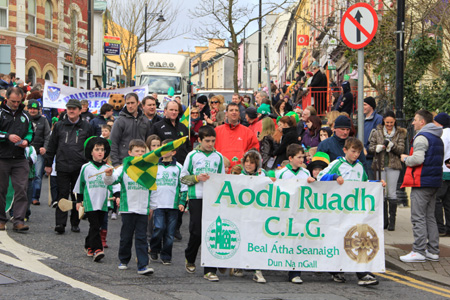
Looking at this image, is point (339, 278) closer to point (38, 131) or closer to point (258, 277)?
point (258, 277)

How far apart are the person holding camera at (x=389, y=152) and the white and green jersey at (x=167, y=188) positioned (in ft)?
13.5

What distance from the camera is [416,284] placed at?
8.13 metres

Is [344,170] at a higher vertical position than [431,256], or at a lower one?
higher

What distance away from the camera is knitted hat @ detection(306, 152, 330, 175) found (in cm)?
919

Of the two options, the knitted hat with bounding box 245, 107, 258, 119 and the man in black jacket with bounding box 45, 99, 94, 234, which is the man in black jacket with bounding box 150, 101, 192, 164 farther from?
the knitted hat with bounding box 245, 107, 258, 119

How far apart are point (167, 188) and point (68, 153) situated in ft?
9.00

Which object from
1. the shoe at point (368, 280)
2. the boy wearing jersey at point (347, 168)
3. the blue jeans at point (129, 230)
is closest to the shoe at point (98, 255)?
the blue jeans at point (129, 230)

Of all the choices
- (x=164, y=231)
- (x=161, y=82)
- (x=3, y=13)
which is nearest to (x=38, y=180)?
(x=164, y=231)

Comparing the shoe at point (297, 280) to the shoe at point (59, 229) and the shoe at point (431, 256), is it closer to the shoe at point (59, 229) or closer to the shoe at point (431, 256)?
the shoe at point (431, 256)

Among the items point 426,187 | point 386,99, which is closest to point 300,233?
point 426,187

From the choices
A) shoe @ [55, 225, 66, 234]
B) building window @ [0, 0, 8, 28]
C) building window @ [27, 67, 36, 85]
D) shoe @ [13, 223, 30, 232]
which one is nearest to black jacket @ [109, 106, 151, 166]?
shoe @ [55, 225, 66, 234]

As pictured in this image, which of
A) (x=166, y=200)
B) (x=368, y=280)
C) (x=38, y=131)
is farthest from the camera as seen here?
A: (x=38, y=131)

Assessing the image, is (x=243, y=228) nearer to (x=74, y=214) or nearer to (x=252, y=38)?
(x=74, y=214)

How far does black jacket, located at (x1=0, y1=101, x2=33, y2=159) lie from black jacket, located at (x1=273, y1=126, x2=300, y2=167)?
3.99 meters
